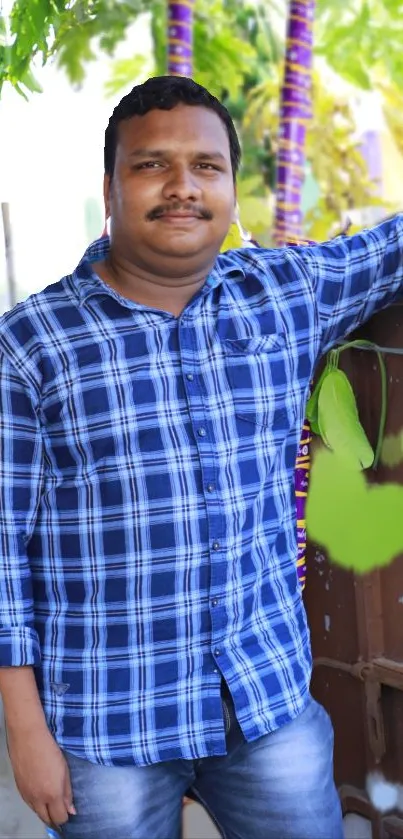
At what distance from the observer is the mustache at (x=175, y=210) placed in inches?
45.6

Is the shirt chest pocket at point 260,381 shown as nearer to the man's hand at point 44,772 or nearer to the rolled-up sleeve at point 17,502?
the rolled-up sleeve at point 17,502

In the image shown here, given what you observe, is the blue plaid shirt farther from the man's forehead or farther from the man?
the man's forehead

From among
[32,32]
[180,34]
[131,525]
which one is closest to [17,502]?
[131,525]

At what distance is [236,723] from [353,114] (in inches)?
126

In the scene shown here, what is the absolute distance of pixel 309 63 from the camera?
301 centimetres

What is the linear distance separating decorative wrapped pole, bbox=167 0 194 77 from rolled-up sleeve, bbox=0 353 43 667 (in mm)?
1691

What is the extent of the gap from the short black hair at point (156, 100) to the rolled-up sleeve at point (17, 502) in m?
0.35

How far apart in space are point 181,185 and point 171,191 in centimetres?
2

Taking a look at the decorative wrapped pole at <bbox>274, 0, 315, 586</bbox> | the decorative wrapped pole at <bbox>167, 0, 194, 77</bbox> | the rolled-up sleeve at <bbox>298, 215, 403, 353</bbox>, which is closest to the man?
the rolled-up sleeve at <bbox>298, 215, 403, 353</bbox>

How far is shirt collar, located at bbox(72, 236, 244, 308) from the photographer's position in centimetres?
120

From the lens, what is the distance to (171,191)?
45.4 inches

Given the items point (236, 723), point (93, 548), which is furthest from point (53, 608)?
point (236, 723)

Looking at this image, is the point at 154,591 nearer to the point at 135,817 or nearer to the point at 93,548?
the point at 93,548

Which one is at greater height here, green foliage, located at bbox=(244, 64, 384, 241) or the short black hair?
green foliage, located at bbox=(244, 64, 384, 241)
